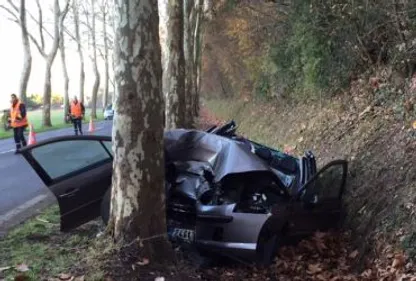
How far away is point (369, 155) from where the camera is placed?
841 cm

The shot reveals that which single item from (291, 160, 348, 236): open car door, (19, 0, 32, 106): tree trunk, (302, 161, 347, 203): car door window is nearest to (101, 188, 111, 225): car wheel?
(291, 160, 348, 236): open car door

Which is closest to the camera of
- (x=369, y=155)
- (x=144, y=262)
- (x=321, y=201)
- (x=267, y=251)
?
(x=144, y=262)

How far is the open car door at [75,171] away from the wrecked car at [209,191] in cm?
1

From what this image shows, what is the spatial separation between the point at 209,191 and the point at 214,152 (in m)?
0.56

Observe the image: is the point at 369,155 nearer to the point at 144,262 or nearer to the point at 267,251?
the point at 267,251

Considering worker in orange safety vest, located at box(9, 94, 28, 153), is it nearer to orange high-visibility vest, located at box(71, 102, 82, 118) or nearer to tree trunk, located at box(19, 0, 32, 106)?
orange high-visibility vest, located at box(71, 102, 82, 118)

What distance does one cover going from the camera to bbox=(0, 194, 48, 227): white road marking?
8.53 metres

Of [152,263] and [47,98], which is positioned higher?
[152,263]

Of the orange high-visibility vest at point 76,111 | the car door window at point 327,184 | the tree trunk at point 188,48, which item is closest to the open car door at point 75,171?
the car door window at point 327,184

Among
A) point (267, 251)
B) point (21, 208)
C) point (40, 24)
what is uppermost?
point (40, 24)

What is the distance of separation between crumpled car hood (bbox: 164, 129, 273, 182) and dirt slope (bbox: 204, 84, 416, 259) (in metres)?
1.49

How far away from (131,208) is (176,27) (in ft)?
28.1

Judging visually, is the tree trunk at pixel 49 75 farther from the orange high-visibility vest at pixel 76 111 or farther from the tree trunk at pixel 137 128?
the tree trunk at pixel 137 128

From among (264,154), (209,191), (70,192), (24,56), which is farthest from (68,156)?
(24,56)
